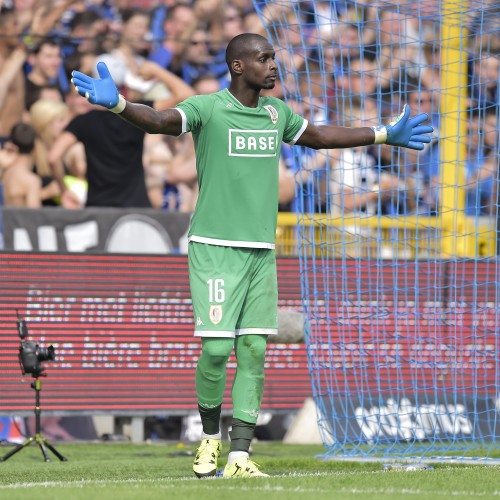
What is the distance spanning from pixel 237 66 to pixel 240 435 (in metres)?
2.04

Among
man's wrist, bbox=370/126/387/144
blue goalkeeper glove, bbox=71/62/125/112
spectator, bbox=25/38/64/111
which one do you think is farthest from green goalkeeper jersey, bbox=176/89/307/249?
spectator, bbox=25/38/64/111

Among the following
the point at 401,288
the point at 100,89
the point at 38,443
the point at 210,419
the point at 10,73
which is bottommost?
the point at 38,443

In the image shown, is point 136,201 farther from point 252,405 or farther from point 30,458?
point 252,405

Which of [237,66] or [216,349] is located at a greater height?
[237,66]

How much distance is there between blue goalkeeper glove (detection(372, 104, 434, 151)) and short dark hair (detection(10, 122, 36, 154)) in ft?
22.7

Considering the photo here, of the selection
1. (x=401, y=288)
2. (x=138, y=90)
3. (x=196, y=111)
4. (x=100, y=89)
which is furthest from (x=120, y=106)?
(x=138, y=90)

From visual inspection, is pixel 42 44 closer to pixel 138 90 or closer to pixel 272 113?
pixel 138 90

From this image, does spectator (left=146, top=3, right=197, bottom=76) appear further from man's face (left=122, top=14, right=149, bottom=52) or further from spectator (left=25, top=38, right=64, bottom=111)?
spectator (left=25, top=38, right=64, bottom=111)

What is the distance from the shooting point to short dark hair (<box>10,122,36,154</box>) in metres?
13.8

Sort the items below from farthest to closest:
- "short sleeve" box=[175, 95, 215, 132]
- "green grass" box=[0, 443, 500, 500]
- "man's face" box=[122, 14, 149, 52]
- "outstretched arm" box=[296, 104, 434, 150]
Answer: "man's face" box=[122, 14, 149, 52] → "outstretched arm" box=[296, 104, 434, 150] → "short sleeve" box=[175, 95, 215, 132] → "green grass" box=[0, 443, 500, 500]

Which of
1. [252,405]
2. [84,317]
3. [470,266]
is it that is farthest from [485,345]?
[252,405]

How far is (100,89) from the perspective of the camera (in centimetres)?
655

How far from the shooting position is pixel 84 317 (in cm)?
1214

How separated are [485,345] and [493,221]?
7.57 ft
